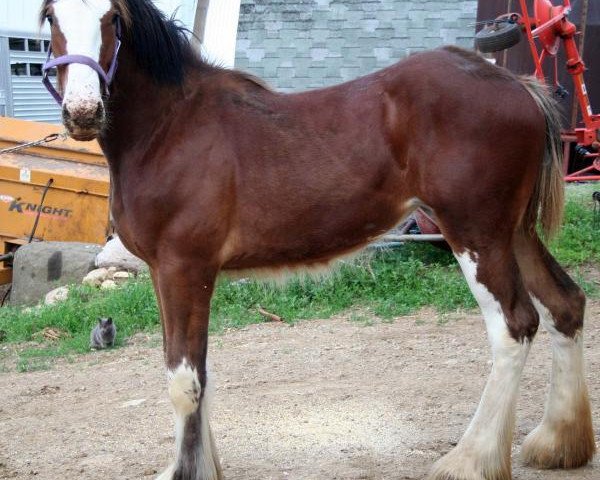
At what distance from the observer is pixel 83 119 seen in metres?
3.56

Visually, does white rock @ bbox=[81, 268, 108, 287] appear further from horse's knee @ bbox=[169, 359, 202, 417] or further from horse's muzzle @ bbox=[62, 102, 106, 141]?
horse's muzzle @ bbox=[62, 102, 106, 141]

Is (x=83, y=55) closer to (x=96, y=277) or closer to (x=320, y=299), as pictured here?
(x=320, y=299)

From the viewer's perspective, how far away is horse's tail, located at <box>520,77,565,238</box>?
396 centimetres

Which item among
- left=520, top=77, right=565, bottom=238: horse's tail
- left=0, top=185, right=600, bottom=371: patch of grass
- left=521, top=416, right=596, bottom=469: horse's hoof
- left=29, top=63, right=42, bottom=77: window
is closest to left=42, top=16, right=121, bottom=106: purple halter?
left=520, top=77, right=565, bottom=238: horse's tail

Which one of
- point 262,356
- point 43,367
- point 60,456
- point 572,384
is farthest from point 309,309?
point 572,384

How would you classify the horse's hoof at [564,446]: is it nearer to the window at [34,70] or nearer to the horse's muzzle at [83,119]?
the horse's muzzle at [83,119]

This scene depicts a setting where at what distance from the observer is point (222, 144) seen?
3.96 meters

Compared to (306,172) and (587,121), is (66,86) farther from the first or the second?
(587,121)

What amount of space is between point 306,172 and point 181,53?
2.72ft

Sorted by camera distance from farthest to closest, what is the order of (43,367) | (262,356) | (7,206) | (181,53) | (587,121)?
(7,206) < (587,121) < (43,367) < (262,356) < (181,53)

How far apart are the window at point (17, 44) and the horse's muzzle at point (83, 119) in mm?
14366

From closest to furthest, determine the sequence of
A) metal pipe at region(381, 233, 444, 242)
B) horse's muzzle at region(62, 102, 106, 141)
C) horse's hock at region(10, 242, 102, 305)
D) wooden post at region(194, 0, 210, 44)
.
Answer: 1. horse's muzzle at region(62, 102, 106, 141)
2. metal pipe at region(381, 233, 444, 242)
3. horse's hock at region(10, 242, 102, 305)
4. wooden post at region(194, 0, 210, 44)

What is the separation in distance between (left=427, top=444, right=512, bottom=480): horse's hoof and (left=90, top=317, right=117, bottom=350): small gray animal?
372 centimetres

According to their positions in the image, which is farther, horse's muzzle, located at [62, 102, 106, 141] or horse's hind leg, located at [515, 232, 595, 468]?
horse's hind leg, located at [515, 232, 595, 468]
